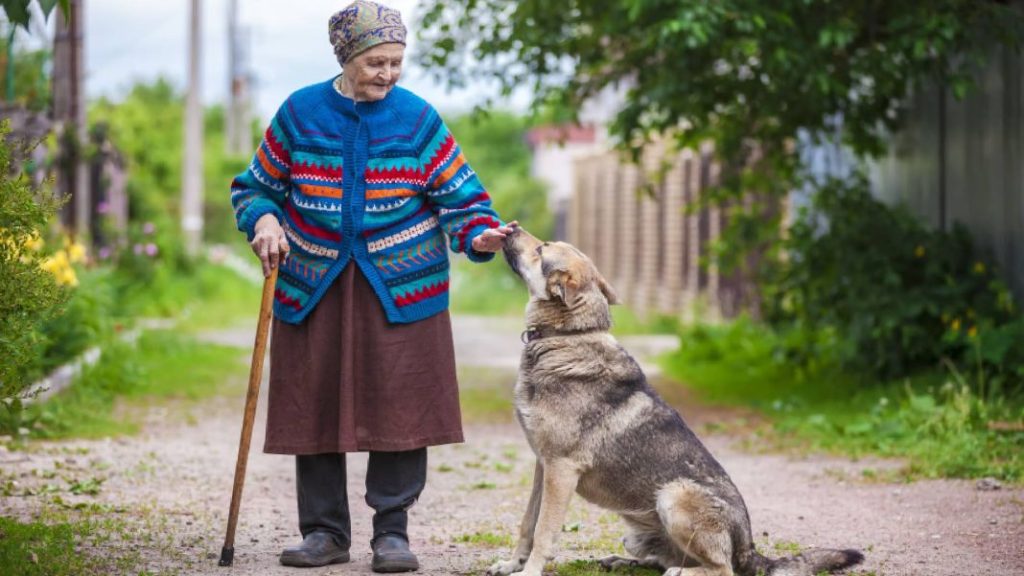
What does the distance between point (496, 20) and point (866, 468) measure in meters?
4.91

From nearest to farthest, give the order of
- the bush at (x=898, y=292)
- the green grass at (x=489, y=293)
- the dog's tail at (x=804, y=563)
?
1. the dog's tail at (x=804, y=563)
2. the bush at (x=898, y=292)
3. the green grass at (x=489, y=293)

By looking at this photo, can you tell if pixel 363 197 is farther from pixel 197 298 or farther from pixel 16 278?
pixel 197 298

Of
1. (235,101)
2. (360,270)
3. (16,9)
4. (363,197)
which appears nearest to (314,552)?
(360,270)

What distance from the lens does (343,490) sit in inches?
209

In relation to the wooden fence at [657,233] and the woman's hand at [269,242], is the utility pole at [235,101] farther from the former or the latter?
the woman's hand at [269,242]

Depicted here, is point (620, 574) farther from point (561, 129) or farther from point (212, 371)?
point (212, 371)

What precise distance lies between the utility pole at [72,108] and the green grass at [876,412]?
6559 millimetres

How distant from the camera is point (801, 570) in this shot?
4906 millimetres

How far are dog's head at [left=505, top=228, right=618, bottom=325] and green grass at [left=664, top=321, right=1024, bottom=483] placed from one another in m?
3.55

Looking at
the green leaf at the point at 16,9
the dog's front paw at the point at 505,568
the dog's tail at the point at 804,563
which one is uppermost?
the green leaf at the point at 16,9

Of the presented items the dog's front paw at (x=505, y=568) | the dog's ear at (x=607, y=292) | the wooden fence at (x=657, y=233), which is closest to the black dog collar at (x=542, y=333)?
the dog's ear at (x=607, y=292)

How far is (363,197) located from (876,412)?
539cm

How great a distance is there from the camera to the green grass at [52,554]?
4.84 meters

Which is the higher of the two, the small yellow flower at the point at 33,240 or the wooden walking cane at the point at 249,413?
the small yellow flower at the point at 33,240
